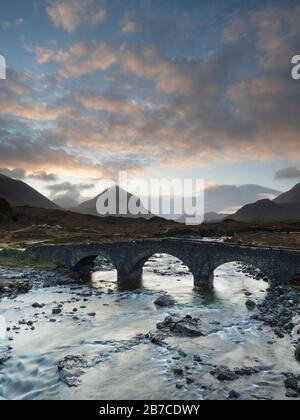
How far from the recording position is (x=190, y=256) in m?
33.9

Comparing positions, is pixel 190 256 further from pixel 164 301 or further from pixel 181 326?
pixel 181 326

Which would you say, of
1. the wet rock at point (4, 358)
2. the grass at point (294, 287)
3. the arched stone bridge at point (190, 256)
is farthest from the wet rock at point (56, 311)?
the grass at point (294, 287)

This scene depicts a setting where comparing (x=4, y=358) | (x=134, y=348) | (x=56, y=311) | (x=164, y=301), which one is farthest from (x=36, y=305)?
(x=134, y=348)

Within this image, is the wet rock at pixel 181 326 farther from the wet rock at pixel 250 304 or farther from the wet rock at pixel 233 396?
the wet rock at pixel 233 396

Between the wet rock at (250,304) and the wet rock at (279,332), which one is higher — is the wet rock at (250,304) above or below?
above

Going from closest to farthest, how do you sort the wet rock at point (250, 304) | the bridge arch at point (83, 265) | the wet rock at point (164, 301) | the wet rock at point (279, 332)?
the wet rock at point (279, 332)
the wet rock at point (250, 304)
the wet rock at point (164, 301)
the bridge arch at point (83, 265)

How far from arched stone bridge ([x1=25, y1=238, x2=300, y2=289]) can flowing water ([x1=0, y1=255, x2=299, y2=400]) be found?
8.57ft

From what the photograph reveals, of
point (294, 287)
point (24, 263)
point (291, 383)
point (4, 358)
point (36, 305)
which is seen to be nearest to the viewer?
point (291, 383)

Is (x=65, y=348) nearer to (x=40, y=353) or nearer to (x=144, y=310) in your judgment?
(x=40, y=353)

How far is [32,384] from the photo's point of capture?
54.3ft

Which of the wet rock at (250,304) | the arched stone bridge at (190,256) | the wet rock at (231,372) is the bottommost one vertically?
the wet rock at (231,372)

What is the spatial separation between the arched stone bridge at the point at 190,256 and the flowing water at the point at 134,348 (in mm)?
2613

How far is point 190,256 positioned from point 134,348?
14.9 meters

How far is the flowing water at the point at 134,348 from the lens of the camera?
15781 millimetres
